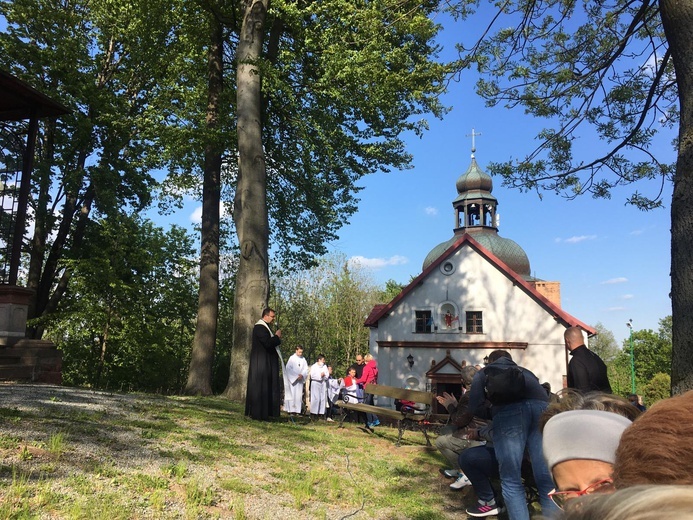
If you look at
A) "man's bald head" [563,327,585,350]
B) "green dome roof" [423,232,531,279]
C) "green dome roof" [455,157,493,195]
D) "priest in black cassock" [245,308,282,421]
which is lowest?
"priest in black cassock" [245,308,282,421]

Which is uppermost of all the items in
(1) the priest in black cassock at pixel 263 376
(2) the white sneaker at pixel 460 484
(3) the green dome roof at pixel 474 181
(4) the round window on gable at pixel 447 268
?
(3) the green dome roof at pixel 474 181

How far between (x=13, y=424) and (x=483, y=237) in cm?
4020

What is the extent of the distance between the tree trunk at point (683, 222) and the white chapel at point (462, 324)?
69.1 ft

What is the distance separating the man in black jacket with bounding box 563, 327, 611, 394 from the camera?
227 inches

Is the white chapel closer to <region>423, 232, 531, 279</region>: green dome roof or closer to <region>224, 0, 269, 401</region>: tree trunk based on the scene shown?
<region>423, 232, 531, 279</region>: green dome roof

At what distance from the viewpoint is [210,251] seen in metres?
16.0

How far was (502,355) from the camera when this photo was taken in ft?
Result: 15.9

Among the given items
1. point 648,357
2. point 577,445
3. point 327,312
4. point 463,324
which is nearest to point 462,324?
point 463,324

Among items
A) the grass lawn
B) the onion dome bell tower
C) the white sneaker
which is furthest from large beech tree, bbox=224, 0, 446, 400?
the onion dome bell tower

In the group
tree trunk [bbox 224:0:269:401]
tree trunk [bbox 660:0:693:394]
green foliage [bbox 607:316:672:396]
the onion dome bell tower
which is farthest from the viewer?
green foliage [bbox 607:316:672:396]

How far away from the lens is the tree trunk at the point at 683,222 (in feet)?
17.4

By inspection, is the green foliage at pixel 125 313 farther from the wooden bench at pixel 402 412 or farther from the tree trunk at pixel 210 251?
the wooden bench at pixel 402 412

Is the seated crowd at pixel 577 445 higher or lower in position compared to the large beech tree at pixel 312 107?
lower

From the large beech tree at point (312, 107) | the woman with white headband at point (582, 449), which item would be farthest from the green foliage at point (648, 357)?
the woman with white headband at point (582, 449)
